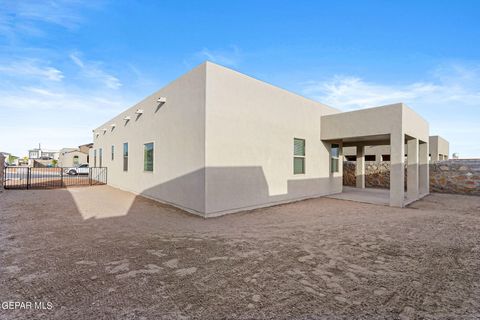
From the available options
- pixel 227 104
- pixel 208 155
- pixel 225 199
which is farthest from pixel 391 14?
pixel 225 199

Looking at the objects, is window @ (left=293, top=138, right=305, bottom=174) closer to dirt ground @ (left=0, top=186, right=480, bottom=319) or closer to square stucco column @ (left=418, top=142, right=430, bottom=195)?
dirt ground @ (left=0, top=186, right=480, bottom=319)

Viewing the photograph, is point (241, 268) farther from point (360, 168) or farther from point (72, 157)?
point (72, 157)

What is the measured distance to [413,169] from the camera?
9.68m

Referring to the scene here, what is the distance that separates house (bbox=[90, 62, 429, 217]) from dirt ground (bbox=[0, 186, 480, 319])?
4.57ft

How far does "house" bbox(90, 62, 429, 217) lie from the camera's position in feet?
21.1

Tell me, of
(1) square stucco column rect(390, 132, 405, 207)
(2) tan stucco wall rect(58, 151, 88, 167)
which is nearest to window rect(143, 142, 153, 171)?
(1) square stucco column rect(390, 132, 405, 207)

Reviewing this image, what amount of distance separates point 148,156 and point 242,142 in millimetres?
5101

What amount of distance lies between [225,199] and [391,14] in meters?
8.29

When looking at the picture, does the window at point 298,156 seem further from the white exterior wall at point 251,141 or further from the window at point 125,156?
the window at point 125,156

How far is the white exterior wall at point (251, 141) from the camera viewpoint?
21.0 ft

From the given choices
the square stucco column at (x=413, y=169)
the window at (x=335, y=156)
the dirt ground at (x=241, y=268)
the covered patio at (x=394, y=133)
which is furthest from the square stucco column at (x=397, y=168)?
the window at (x=335, y=156)

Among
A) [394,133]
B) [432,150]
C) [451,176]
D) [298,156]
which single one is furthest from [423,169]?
[432,150]

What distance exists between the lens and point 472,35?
749 centimetres

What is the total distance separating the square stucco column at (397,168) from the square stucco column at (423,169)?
525cm
